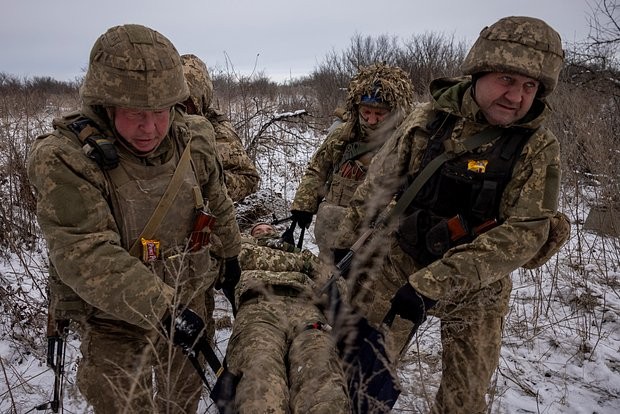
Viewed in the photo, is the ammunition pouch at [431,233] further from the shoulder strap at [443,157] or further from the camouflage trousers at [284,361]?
the camouflage trousers at [284,361]

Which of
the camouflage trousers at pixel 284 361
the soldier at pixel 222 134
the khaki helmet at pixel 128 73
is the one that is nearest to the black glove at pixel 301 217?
the soldier at pixel 222 134

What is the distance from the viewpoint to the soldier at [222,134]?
3.36 m

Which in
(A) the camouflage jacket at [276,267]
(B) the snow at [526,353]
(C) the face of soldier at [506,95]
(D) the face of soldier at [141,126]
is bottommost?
(B) the snow at [526,353]

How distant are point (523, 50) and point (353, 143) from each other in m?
1.82

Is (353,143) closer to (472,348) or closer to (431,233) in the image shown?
(431,233)

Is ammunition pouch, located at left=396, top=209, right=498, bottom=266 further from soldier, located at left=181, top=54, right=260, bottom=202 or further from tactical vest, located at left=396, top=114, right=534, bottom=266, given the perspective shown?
soldier, located at left=181, top=54, right=260, bottom=202

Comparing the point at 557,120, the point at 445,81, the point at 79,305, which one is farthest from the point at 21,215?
the point at 557,120

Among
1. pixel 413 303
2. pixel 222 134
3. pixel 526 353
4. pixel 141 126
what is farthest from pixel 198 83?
pixel 526 353

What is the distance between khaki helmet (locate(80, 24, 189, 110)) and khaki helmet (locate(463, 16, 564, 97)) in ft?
4.79

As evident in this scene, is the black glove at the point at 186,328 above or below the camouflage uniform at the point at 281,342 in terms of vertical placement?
above

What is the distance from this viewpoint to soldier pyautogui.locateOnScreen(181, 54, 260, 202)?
11.0 ft

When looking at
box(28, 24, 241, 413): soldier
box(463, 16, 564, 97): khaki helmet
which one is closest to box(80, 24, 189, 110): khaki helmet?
box(28, 24, 241, 413): soldier

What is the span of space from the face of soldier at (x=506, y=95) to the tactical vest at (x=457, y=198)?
0.09 meters

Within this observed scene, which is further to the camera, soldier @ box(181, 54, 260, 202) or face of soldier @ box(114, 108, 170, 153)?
soldier @ box(181, 54, 260, 202)
